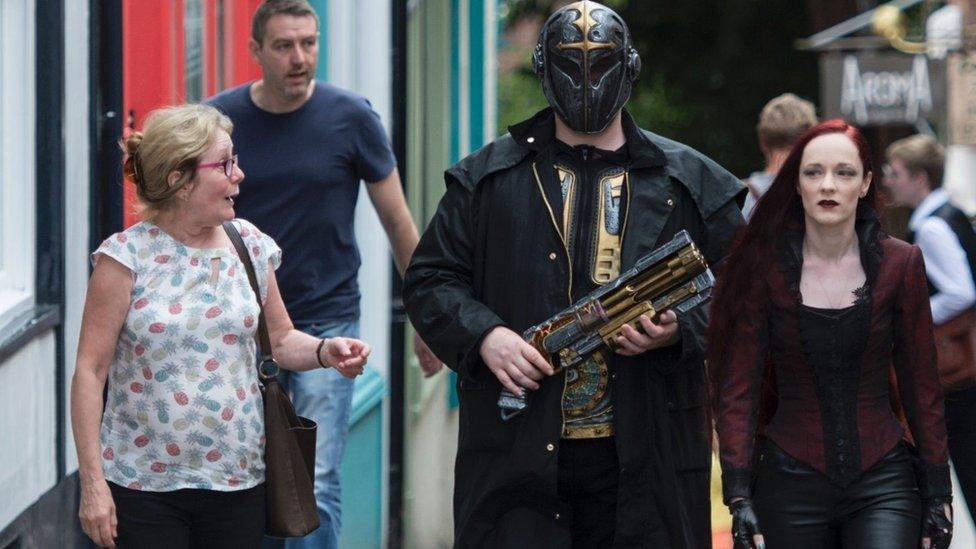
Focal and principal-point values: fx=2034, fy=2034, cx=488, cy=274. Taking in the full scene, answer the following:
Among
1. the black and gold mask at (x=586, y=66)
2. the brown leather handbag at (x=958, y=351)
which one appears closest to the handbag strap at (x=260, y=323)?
the black and gold mask at (x=586, y=66)

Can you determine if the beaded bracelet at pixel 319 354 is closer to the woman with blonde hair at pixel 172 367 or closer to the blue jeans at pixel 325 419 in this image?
the woman with blonde hair at pixel 172 367

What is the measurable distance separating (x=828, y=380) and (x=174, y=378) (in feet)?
5.14

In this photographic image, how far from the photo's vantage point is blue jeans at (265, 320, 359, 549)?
6316 mm

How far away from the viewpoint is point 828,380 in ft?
16.1

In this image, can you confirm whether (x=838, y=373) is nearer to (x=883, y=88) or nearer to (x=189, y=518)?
(x=189, y=518)

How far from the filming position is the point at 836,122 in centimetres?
518

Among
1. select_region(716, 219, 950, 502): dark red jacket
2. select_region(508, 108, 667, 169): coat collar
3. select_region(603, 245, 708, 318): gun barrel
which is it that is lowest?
select_region(716, 219, 950, 502): dark red jacket

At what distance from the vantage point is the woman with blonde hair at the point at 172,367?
4.54m

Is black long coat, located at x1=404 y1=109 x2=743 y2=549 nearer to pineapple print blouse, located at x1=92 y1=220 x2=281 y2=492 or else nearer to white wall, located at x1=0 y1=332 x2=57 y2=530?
pineapple print blouse, located at x1=92 y1=220 x2=281 y2=492

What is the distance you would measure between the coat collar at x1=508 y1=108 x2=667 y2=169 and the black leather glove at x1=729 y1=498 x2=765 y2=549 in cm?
85

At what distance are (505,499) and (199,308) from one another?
35.1 inches

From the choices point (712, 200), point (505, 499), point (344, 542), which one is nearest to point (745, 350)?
point (712, 200)

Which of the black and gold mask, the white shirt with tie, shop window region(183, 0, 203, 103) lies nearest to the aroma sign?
the white shirt with tie

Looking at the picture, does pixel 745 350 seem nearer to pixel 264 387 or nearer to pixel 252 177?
pixel 264 387
